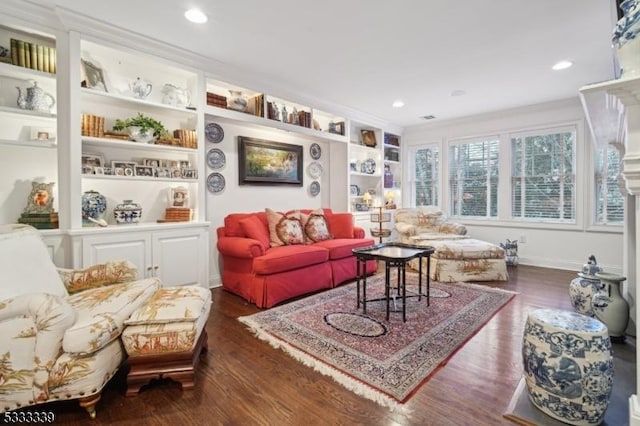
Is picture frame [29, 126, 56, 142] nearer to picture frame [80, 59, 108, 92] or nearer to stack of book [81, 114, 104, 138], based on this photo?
stack of book [81, 114, 104, 138]

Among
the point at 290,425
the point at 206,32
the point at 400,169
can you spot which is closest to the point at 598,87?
the point at 290,425

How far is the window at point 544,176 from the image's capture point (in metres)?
4.63

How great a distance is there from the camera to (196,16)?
2430 millimetres

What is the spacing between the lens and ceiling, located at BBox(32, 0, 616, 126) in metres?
2.33

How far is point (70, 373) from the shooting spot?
1.46 m

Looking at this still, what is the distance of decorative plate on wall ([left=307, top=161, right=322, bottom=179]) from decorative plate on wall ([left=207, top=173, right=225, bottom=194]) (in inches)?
59.9

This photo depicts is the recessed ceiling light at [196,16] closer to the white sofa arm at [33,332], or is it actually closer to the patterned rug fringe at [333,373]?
the white sofa arm at [33,332]

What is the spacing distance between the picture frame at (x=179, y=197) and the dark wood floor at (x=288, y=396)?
64.2 inches

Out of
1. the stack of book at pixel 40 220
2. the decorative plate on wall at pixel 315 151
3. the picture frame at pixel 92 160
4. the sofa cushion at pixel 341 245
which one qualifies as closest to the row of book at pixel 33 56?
the picture frame at pixel 92 160

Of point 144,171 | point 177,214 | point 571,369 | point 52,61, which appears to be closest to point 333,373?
point 571,369

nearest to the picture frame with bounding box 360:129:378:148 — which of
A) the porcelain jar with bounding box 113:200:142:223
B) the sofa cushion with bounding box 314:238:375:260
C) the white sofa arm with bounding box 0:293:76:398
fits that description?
the sofa cushion with bounding box 314:238:375:260

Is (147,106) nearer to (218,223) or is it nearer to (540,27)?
(218,223)

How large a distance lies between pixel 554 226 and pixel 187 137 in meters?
5.25

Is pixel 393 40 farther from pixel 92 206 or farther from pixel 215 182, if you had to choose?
pixel 92 206
